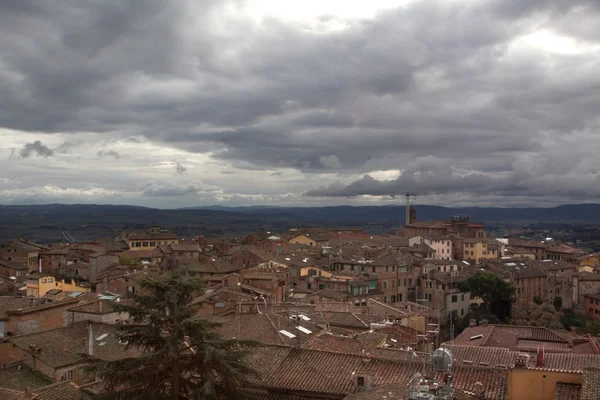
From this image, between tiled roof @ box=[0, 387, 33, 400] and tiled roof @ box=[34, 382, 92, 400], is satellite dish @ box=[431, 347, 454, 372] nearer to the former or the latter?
tiled roof @ box=[34, 382, 92, 400]

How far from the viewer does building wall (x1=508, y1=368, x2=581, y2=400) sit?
57.4 feet

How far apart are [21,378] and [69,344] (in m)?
3.31

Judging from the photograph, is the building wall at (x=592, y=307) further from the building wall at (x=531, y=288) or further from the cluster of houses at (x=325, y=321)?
the building wall at (x=531, y=288)

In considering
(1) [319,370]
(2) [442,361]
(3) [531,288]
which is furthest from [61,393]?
(3) [531,288]

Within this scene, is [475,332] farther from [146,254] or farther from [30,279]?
[146,254]

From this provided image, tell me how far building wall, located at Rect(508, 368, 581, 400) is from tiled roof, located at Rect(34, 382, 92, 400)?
1422cm

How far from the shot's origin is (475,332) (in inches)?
1654

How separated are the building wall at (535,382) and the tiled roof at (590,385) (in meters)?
0.56

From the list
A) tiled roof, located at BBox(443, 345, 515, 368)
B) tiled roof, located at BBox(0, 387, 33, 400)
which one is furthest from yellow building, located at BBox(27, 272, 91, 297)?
tiled roof, located at BBox(443, 345, 515, 368)

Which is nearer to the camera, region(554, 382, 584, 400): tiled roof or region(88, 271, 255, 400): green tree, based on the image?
region(554, 382, 584, 400): tiled roof

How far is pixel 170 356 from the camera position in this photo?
18.2 metres

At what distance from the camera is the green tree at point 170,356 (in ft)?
60.2

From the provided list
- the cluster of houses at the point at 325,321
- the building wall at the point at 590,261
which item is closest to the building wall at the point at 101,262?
the cluster of houses at the point at 325,321

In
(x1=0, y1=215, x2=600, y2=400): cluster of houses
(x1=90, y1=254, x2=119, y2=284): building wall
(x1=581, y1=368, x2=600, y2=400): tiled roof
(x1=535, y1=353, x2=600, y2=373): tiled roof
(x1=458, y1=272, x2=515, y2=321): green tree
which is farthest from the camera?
(x1=90, y1=254, x2=119, y2=284): building wall
